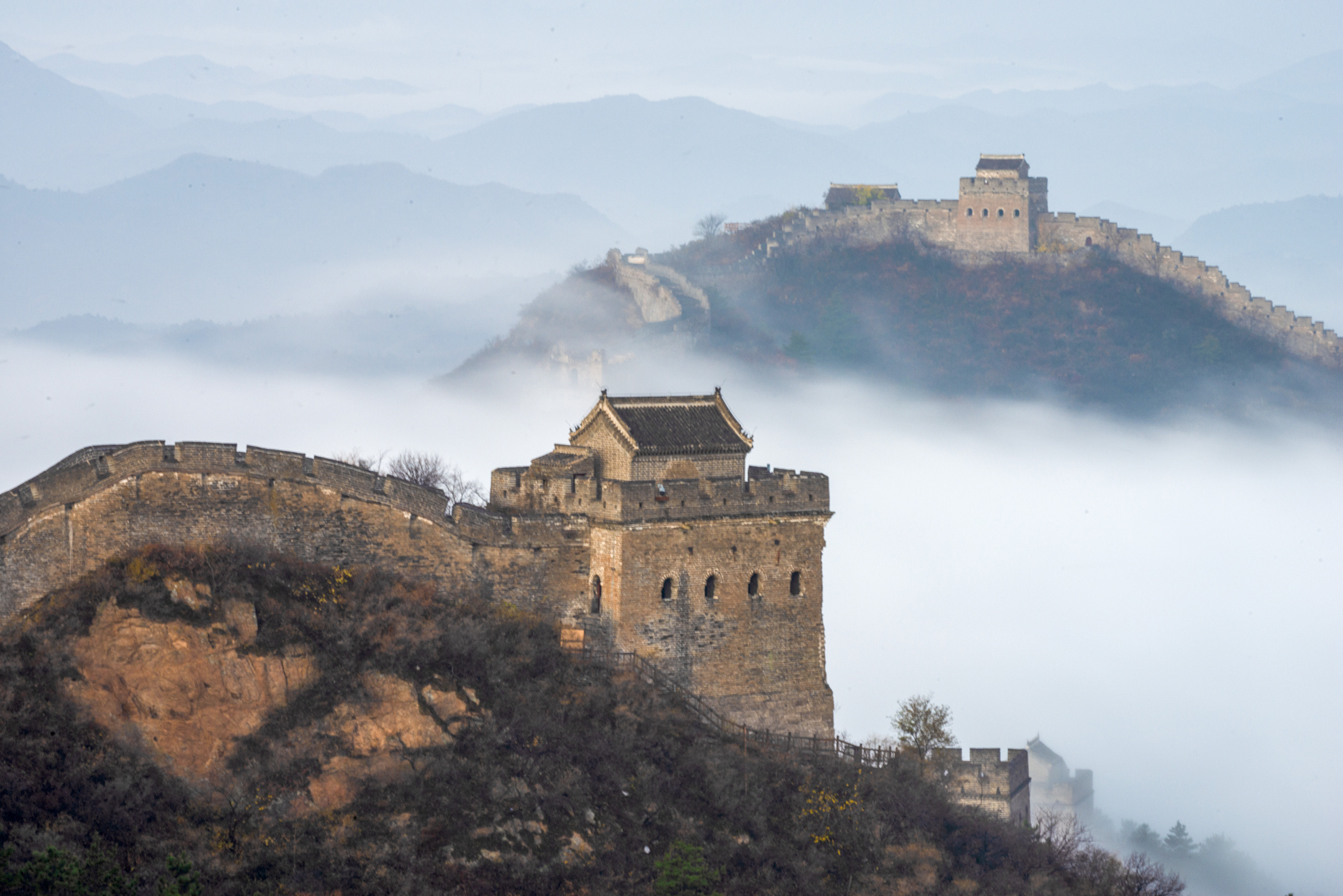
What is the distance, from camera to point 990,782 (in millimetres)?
50125

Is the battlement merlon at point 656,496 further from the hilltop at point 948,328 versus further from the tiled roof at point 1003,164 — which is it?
the tiled roof at point 1003,164

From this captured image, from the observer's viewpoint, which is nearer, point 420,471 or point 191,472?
point 191,472

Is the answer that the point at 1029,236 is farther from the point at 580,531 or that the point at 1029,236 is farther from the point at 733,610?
the point at 580,531

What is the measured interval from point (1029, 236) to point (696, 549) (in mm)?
92442

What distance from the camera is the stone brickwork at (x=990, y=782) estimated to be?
161ft

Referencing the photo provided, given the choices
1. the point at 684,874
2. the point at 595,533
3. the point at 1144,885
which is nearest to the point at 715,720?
the point at 595,533

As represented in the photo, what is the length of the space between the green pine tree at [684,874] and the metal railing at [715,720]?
16.2 feet

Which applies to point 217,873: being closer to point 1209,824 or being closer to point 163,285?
point 1209,824

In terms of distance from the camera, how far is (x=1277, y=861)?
99125 mm

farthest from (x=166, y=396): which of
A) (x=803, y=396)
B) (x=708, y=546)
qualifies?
(x=708, y=546)

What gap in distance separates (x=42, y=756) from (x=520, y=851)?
360 inches

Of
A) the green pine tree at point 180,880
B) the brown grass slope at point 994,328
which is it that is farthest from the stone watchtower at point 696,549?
the brown grass slope at point 994,328

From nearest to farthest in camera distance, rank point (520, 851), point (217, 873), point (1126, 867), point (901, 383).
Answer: point (217, 873) < point (520, 851) < point (1126, 867) < point (901, 383)

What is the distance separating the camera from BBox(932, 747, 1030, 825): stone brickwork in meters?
49.2
